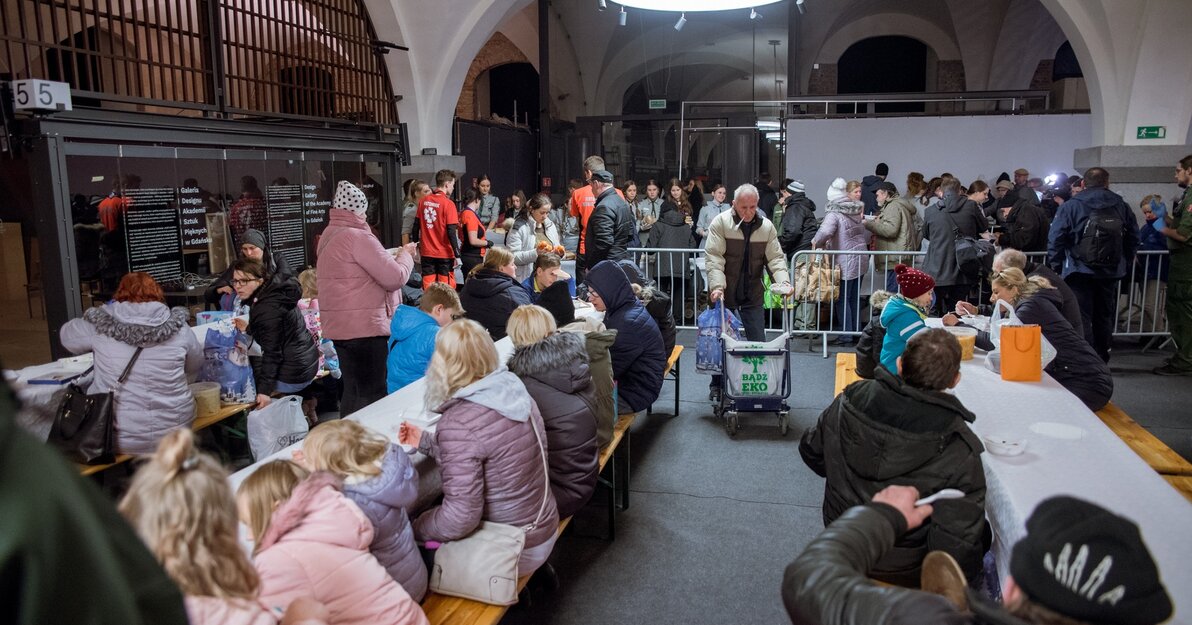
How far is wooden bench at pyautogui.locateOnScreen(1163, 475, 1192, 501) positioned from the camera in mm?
3428

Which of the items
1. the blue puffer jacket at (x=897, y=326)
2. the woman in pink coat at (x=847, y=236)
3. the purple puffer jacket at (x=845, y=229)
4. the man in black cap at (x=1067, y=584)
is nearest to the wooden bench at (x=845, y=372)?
the blue puffer jacket at (x=897, y=326)

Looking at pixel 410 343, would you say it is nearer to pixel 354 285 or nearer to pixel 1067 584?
pixel 354 285

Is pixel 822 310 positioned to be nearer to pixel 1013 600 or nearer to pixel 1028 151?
pixel 1028 151

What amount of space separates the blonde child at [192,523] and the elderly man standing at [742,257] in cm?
507

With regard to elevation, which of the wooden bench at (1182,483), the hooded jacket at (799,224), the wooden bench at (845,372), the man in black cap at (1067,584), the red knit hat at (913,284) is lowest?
the wooden bench at (1182,483)

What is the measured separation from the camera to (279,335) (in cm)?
523

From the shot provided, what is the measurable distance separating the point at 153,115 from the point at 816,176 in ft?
27.4

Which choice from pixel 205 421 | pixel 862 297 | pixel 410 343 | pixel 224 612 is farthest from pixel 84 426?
pixel 862 297

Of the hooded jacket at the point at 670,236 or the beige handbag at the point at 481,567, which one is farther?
the hooded jacket at the point at 670,236

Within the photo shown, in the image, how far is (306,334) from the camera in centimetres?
538

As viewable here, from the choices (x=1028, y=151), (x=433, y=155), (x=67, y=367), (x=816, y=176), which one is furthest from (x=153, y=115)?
(x=1028, y=151)

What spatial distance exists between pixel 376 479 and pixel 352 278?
2.76 m

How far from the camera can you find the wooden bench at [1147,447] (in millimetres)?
3699

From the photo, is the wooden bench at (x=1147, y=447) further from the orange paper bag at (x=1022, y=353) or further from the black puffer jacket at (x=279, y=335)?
the black puffer jacket at (x=279, y=335)
